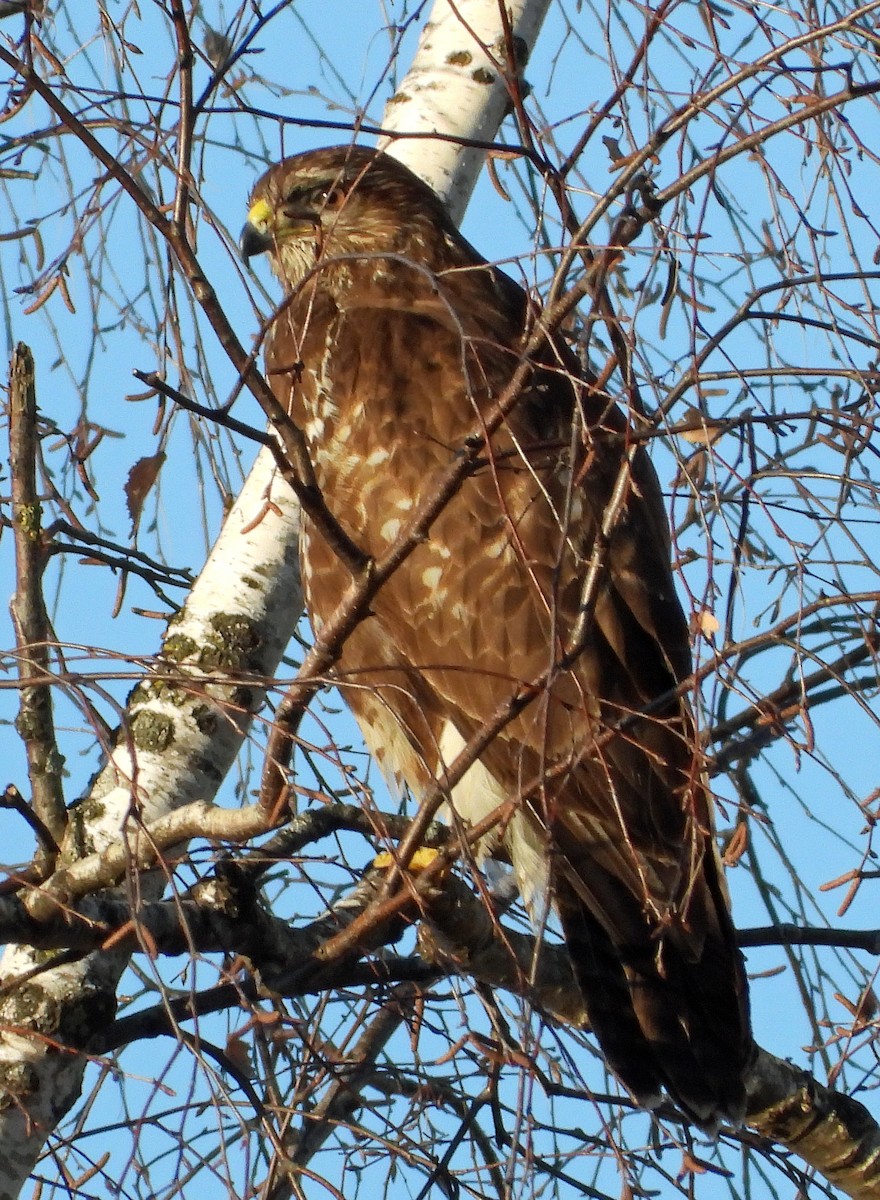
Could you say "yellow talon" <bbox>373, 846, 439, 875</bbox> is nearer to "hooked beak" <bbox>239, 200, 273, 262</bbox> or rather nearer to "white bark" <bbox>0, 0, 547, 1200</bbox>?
"white bark" <bbox>0, 0, 547, 1200</bbox>

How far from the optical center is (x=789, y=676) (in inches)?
110

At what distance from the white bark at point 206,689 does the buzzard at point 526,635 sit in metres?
0.15

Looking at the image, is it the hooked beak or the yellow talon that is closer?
the yellow talon

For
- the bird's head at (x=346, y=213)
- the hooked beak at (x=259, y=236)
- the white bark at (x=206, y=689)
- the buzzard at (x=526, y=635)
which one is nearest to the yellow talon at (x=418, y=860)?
the buzzard at (x=526, y=635)

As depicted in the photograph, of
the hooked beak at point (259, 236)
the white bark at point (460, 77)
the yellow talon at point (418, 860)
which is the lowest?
the yellow talon at point (418, 860)

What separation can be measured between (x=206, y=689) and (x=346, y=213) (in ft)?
5.80

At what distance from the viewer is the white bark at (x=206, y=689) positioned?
2680 millimetres

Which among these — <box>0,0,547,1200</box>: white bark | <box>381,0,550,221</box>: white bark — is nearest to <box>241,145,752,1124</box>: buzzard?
<box>0,0,547,1200</box>: white bark

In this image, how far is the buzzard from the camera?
3.20 metres

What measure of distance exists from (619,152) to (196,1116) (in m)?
1.76

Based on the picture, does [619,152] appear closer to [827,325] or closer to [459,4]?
[827,325]

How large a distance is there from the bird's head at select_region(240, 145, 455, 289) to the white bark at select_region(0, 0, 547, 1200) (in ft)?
0.54

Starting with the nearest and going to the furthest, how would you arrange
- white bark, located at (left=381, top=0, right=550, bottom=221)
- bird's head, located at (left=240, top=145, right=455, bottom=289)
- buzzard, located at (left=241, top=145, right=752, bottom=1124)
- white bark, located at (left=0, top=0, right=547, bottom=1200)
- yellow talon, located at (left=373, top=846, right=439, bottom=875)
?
white bark, located at (left=0, top=0, right=547, bottom=1200) → buzzard, located at (left=241, top=145, right=752, bottom=1124) → yellow talon, located at (left=373, top=846, right=439, bottom=875) → white bark, located at (left=381, top=0, right=550, bottom=221) → bird's head, located at (left=240, top=145, right=455, bottom=289)

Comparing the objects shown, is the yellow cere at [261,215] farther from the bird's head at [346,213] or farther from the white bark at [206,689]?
the white bark at [206,689]
